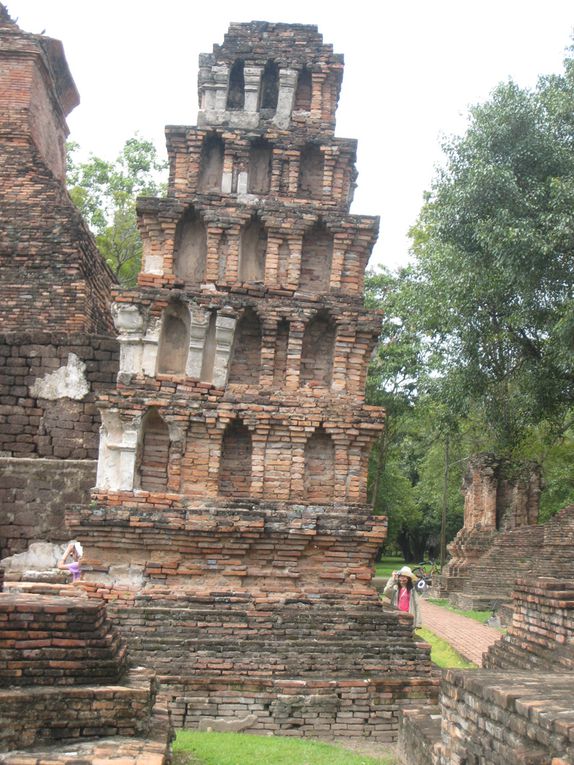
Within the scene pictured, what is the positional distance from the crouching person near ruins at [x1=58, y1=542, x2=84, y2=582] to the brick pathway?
6290 mm

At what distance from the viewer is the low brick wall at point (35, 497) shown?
1156cm

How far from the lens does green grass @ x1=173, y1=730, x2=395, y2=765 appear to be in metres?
7.02

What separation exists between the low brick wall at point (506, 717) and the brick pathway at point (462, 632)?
24.9ft

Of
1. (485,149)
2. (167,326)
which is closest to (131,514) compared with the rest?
(167,326)

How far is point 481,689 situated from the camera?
509 cm

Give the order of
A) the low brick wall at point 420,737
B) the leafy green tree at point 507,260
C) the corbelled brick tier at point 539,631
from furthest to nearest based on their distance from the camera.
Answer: the leafy green tree at point 507,260, the corbelled brick tier at point 539,631, the low brick wall at point 420,737

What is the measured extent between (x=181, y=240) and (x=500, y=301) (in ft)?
32.9

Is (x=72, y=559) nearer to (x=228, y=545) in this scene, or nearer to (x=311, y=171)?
(x=228, y=545)

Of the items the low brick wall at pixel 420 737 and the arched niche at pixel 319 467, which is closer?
the low brick wall at pixel 420 737

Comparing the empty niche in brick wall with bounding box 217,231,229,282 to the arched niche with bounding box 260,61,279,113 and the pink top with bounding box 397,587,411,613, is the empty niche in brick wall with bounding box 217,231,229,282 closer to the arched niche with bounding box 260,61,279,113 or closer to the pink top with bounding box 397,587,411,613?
the arched niche with bounding box 260,61,279,113

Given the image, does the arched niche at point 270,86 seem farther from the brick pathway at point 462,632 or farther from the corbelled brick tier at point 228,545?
the brick pathway at point 462,632

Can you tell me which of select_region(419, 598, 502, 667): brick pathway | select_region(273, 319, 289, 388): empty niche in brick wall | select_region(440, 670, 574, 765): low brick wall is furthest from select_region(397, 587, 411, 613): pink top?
select_region(440, 670, 574, 765): low brick wall

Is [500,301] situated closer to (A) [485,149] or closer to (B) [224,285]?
(A) [485,149]

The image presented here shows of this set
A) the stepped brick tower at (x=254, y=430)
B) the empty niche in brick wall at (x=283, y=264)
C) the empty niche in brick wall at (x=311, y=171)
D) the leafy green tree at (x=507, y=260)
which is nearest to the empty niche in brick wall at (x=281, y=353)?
the stepped brick tower at (x=254, y=430)
